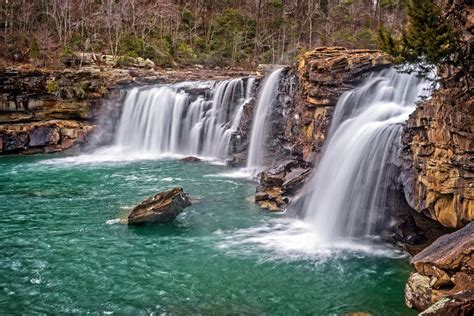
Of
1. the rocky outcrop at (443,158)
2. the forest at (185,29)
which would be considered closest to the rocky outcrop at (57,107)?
the forest at (185,29)

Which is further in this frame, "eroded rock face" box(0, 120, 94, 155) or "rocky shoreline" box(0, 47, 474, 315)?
"eroded rock face" box(0, 120, 94, 155)

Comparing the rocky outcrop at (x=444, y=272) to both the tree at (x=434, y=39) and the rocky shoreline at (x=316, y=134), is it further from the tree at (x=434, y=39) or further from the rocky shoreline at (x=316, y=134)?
the tree at (x=434, y=39)

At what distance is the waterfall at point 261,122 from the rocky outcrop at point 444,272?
16614mm

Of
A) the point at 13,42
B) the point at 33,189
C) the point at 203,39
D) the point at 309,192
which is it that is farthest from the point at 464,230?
the point at 203,39

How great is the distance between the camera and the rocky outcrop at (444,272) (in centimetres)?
941

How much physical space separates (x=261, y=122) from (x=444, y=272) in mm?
18831

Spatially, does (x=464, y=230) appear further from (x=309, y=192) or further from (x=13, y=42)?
A: (x=13, y=42)

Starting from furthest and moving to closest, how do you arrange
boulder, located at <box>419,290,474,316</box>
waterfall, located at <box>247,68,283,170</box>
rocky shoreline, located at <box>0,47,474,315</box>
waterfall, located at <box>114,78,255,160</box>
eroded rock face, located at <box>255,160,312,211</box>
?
waterfall, located at <box>114,78,255,160</box>
waterfall, located at <box>247,68,283,170</box>
eroded rock face, located at <box>255,160,312,211</box>
rocky shoreline, located at <box>0,47,474,315</box>
boulder, located at <box>419,290,474,316</box>

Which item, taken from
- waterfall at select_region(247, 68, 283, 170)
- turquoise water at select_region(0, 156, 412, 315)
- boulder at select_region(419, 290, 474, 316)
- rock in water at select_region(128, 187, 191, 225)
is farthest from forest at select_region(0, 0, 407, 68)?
boulder at select_region(419, 290, 474, 316)

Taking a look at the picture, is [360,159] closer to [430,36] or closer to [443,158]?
[443,158]

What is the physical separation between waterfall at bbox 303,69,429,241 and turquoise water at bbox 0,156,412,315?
1.66 m

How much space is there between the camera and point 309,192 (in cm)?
1761

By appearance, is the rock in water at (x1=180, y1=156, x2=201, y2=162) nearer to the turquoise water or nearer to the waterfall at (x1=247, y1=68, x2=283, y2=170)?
the waterfall at (x1=247, y1=68, x2=283, y2=170)

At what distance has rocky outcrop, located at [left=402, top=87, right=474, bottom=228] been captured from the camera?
427 inches
